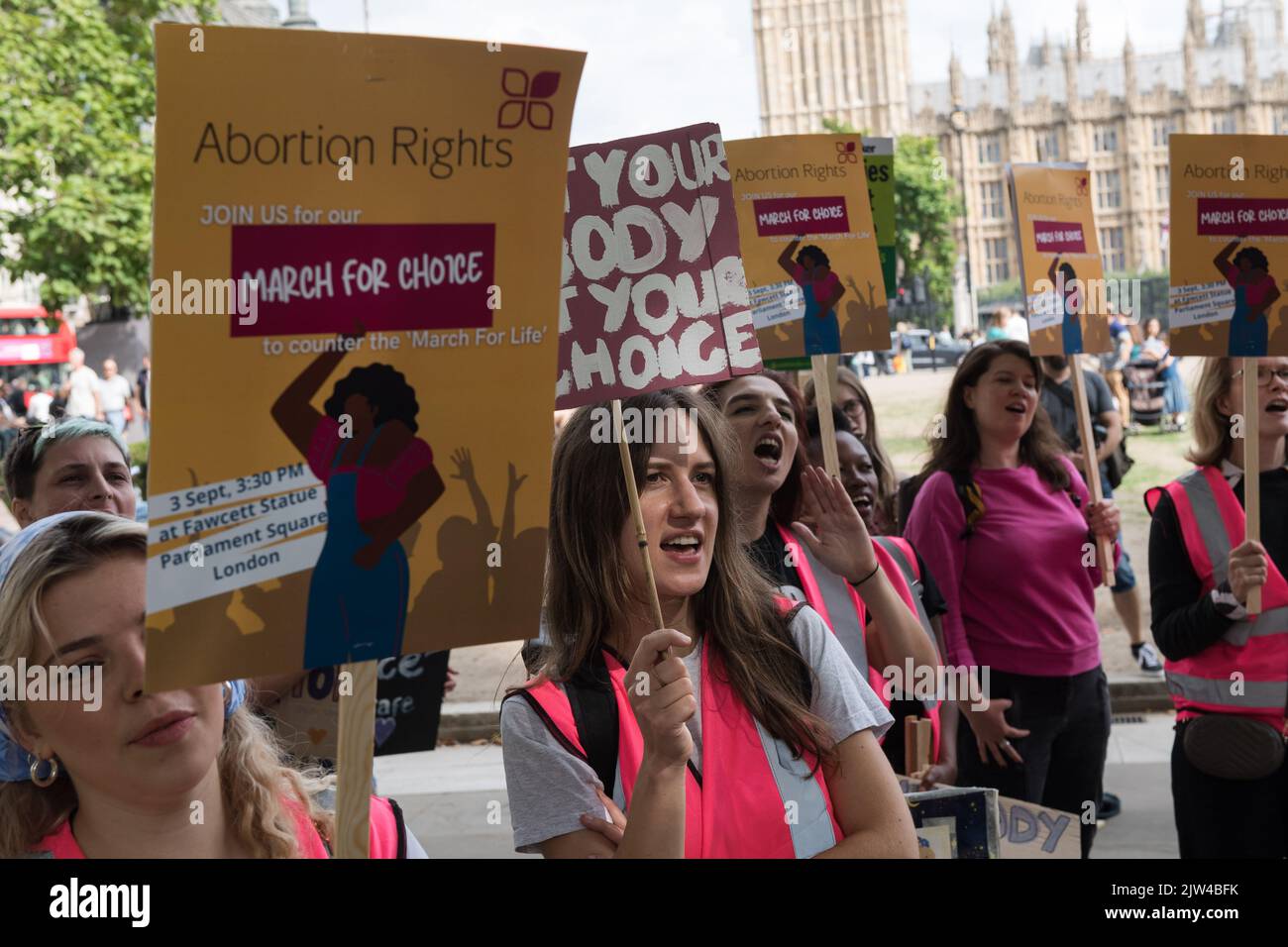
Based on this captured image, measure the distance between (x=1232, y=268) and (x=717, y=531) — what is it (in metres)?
2.17

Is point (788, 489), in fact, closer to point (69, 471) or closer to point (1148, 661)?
point (69, 471)

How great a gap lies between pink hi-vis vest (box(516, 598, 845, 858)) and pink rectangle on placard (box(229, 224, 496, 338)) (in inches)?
27.0

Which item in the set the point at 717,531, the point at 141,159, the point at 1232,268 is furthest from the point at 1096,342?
the point at 141,159

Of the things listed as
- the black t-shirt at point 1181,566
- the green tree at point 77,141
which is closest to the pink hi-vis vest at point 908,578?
the black t-shirt at point 1181,566

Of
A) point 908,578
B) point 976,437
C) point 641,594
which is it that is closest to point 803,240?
point 976,437

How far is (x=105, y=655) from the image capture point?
1.95m

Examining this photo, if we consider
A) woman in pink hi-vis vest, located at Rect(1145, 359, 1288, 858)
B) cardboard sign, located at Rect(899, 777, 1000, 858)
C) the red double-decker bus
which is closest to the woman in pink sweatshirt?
woman in pink hi-vis vest, located at Rect(1145, 359, 1288, 858)

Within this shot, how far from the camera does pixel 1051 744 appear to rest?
436cm

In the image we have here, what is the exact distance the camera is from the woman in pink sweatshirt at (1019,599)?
4309 mm

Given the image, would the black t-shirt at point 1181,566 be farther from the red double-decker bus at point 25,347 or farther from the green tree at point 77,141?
the red double-decker bus at point 25,347

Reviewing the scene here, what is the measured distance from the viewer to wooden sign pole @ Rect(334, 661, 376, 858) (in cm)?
187

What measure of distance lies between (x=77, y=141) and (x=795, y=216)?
1494 cm

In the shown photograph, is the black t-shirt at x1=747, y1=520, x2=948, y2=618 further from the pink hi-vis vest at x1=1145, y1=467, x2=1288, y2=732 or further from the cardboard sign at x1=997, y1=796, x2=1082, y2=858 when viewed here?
the pink hi-vis vest at x1=1145, y1=467, x2=1288, y2=732
